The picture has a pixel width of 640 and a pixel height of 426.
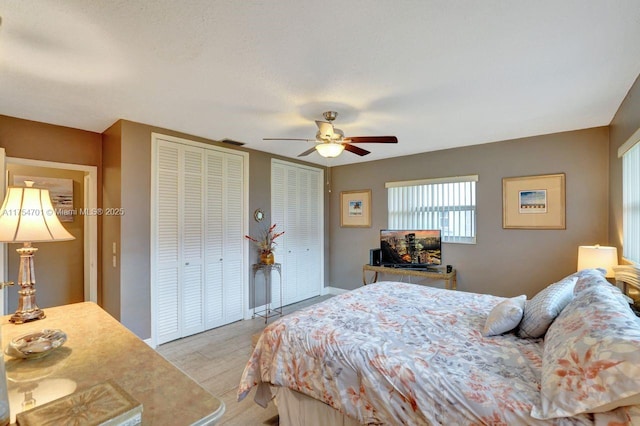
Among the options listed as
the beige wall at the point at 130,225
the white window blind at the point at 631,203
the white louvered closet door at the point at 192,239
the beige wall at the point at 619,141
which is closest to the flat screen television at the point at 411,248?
the beige wall at the point at 619,141

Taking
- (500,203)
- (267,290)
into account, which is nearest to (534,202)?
(500,203)

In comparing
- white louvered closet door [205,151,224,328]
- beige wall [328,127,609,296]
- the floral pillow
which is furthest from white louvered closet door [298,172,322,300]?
the floral pillow

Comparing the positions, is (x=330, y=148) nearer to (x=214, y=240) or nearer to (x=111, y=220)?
(x=214, y=240)

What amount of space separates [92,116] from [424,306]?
3.64 metres

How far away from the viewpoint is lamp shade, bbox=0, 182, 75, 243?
57.9 inches

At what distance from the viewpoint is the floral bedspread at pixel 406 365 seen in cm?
127

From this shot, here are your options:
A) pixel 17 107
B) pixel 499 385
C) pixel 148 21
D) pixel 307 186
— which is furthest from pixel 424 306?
pixel 17 107

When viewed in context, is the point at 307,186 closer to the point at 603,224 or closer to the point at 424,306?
the point at 424,306

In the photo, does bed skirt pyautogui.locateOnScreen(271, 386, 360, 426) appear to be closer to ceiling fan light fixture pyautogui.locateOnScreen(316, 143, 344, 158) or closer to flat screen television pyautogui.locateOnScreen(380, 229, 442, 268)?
ceiling fan light fixture pyautogui.locateOnScreen(316, 143, 344, 158)

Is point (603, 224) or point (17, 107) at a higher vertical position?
point (17, 107)

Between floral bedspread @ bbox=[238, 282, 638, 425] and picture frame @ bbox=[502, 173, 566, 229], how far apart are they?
2003 mm

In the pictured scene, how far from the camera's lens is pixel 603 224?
3369 millimetres

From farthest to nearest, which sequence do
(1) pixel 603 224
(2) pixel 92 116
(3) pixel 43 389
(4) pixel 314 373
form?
1. (1) pixel 603 224
2. (2) pixel 92 116
3. (4) pixel 314 373
4. (3) pixel 43 389

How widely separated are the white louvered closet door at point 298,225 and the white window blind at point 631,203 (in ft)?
13.0
